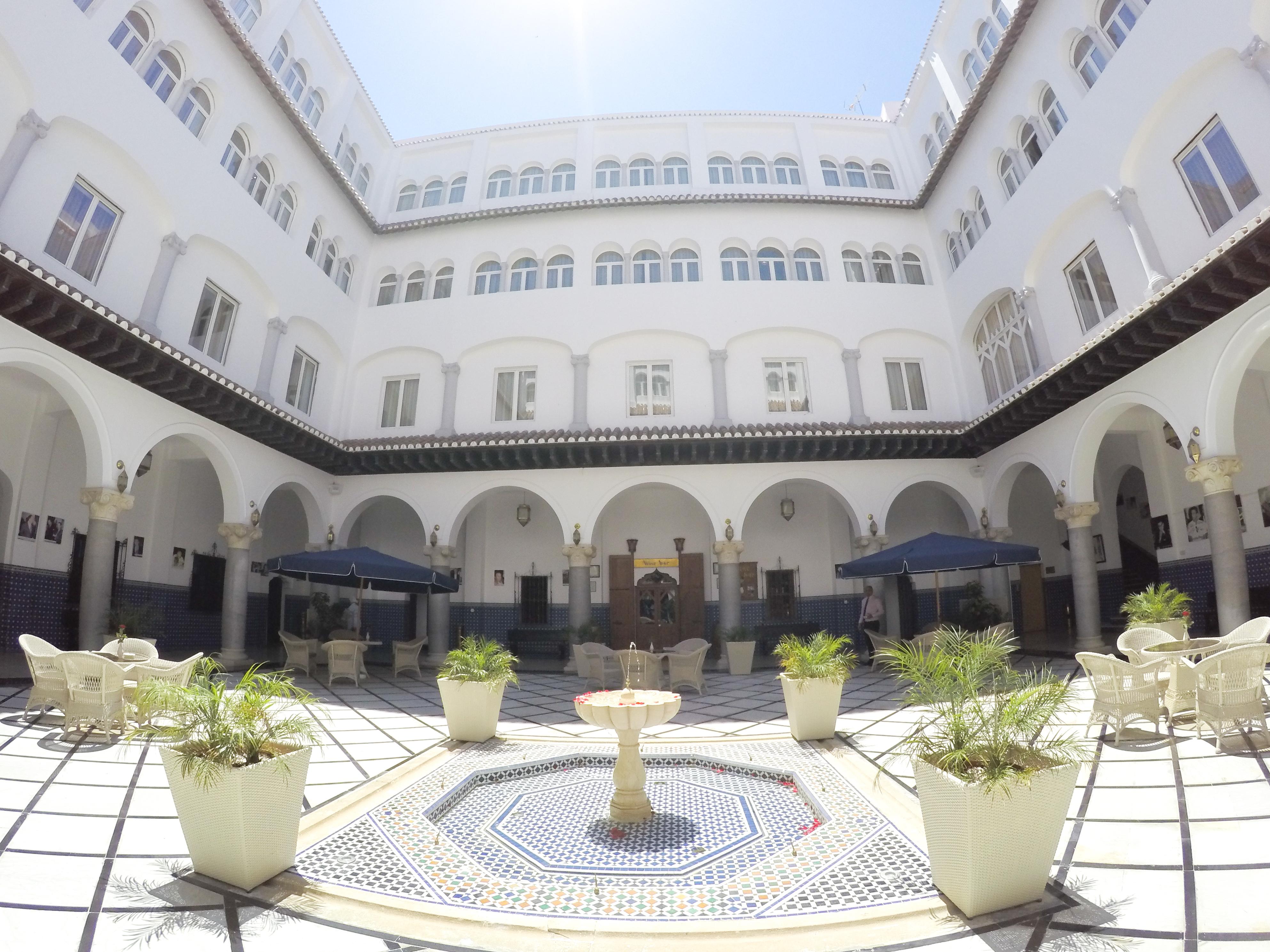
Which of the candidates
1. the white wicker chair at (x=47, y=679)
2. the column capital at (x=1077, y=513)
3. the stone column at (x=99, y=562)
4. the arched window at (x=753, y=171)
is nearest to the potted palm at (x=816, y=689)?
the white wicker chair at (x=47, y=679)

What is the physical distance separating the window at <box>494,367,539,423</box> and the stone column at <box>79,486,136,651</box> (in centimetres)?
786

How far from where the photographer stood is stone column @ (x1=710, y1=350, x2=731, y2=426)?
51.0ft

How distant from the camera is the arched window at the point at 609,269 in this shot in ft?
55.1

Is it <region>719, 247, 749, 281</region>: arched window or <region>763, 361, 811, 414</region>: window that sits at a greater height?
<region>719, 247, 749, 281</region>: arched window

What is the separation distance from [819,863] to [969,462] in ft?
41.5

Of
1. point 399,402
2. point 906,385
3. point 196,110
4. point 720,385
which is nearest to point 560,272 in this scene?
point 720,385

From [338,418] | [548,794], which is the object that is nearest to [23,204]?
[338,418]

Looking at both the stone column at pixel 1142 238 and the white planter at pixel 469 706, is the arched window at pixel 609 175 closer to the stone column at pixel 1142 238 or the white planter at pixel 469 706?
the stone column at pixel 1142 238

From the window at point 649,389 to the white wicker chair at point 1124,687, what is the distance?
36.0 ft

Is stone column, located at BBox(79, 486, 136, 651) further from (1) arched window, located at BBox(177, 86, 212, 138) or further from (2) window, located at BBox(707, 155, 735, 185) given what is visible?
(2) window, located at BBox(707, 155, 735, 185)

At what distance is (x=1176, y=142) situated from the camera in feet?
31.6

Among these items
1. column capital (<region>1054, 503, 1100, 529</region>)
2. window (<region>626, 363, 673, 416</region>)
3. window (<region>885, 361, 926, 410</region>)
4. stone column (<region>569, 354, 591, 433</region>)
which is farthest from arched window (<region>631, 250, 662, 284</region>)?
column capital (<region>1054, 503, 1100, 529</region>)

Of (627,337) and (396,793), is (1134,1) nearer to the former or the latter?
(627,337)

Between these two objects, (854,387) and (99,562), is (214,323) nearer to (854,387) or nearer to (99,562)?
(99,562)
